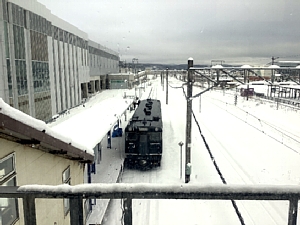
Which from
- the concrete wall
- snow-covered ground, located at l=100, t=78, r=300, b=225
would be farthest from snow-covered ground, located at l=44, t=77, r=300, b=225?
the concrete wall

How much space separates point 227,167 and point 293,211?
14331mm

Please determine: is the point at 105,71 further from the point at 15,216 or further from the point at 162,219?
the point at 15,216

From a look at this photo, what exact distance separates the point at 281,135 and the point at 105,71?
53483 millimetres

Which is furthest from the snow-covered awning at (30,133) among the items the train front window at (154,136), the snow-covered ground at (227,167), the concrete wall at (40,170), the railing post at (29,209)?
the train front window at (154,136)

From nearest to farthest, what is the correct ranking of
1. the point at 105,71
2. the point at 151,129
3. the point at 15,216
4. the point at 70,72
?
the point at 15,216 → the point at 151,129 → the point at 70,72 → the point at 105,71

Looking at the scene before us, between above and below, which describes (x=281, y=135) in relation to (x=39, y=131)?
below

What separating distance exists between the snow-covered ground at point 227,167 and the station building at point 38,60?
39.2ft

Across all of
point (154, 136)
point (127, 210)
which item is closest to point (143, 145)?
point (154, 136)

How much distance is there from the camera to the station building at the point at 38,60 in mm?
20109

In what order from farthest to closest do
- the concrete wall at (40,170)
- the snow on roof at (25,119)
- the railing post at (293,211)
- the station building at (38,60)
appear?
the station building at (38,60)
the concrete wall at (40,170)
the snow on roof at (25,119)
the railing post at (293,211)

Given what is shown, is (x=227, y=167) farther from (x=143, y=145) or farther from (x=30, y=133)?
(x=30, y=133)

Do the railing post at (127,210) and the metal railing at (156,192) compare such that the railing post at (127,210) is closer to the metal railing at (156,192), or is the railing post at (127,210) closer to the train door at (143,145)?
the metal railing at (156,192)

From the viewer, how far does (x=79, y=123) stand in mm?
14047

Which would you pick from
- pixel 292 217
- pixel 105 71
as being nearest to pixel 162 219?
pixel 292 217
